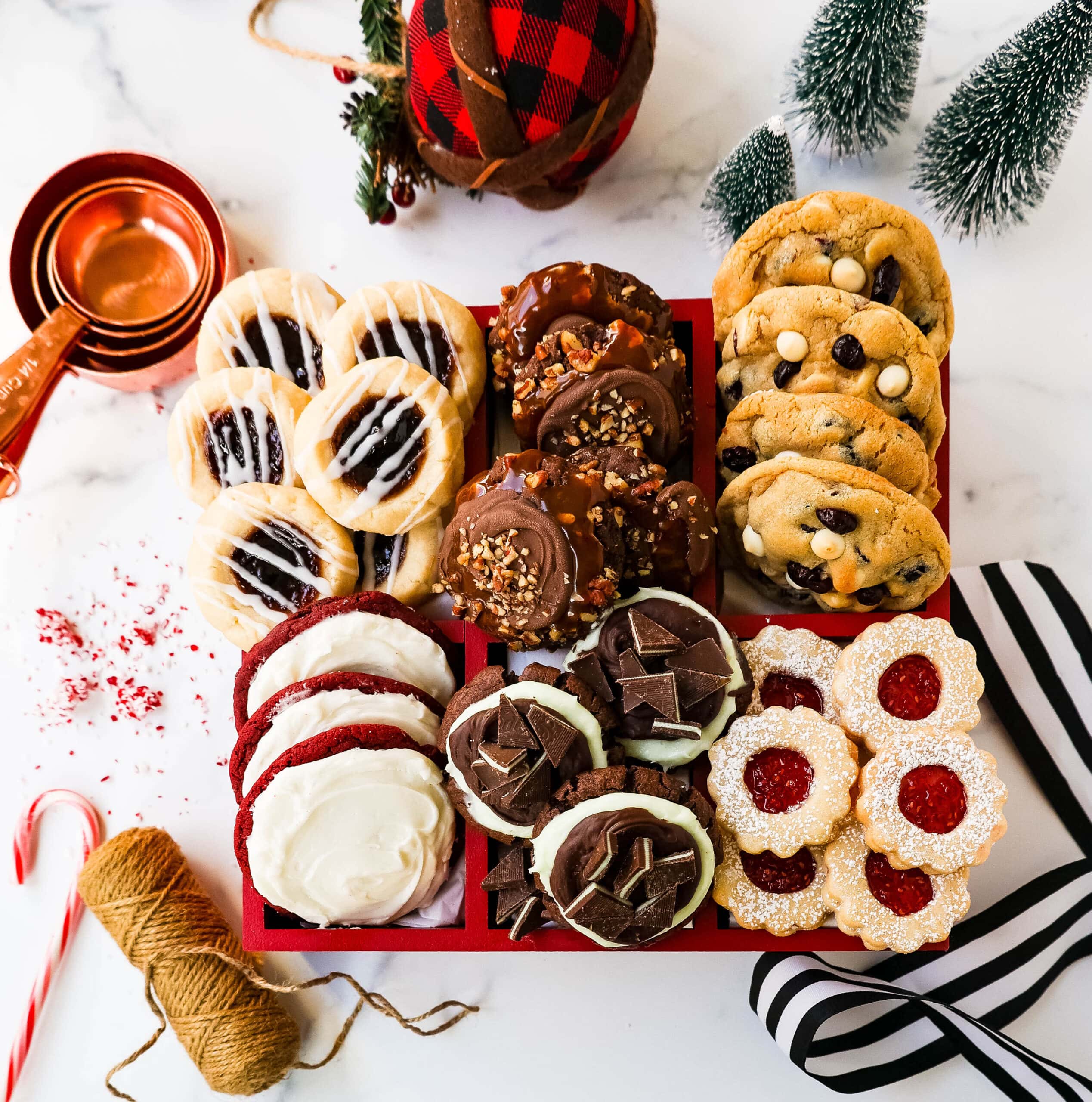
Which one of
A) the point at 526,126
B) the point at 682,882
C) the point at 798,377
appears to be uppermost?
the point at 526,126

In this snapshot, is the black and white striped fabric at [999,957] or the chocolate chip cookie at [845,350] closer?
the chocolate chip cookie at [845,350]

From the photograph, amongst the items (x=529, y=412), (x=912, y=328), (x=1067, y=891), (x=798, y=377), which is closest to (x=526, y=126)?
(x=529, y=412)

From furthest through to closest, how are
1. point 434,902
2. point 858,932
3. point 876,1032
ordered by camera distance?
point 876,1032, point 434,902, point 858,932

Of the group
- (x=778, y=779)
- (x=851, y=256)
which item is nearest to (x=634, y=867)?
(x=778, y=779)

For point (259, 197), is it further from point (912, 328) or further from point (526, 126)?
point (912, 328)

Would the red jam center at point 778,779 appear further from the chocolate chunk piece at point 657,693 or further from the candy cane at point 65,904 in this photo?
the candy cane at point 65,904

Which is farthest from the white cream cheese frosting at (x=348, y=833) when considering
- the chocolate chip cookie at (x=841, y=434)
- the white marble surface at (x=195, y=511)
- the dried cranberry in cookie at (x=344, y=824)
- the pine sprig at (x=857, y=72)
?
the pine sprig at (x=857, y=72)

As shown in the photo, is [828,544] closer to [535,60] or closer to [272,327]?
[535,60]
